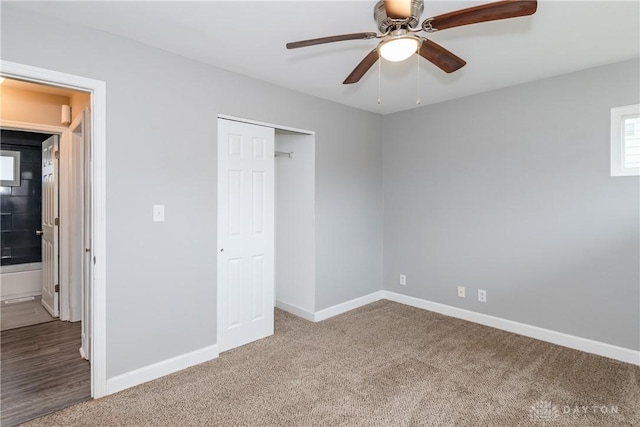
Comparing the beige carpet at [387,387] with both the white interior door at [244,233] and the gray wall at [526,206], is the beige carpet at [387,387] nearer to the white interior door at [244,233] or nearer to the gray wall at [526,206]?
the white interior door at [244,233]

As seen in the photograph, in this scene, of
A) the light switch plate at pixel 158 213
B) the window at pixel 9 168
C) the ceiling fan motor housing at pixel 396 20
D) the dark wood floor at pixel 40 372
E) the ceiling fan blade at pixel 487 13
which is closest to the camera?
the ceiling fan blade at pixel 487 13

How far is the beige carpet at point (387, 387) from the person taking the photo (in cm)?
209

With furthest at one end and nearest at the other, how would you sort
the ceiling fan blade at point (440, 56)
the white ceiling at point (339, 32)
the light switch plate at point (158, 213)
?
the light switch plate at point (158, 213), the white ceiling at point (339, 32), the ceiling fan blade at point (440, 56)

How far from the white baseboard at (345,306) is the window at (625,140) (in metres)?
2.73

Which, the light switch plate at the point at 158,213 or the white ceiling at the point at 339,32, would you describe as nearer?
the white ceiling at the point at 339,32

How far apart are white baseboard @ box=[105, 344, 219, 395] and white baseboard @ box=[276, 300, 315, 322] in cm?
116

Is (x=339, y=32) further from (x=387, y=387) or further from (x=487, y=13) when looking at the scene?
(x=387, y=387)

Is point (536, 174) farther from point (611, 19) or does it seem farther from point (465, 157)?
point (611, 19)

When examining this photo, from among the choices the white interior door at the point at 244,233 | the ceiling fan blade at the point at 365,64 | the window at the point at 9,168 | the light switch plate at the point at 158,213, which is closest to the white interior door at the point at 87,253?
the light switch plate at the point at 158,213

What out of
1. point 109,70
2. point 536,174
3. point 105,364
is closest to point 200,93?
point 109,70

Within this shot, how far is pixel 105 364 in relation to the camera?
233 cm

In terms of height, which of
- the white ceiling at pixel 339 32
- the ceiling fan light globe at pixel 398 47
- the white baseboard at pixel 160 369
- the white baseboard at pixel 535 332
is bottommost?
the white baseboard at pixel 160 369

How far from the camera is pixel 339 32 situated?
2258 mm

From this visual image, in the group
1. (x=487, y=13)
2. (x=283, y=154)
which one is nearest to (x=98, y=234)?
(x=283, y=154)
